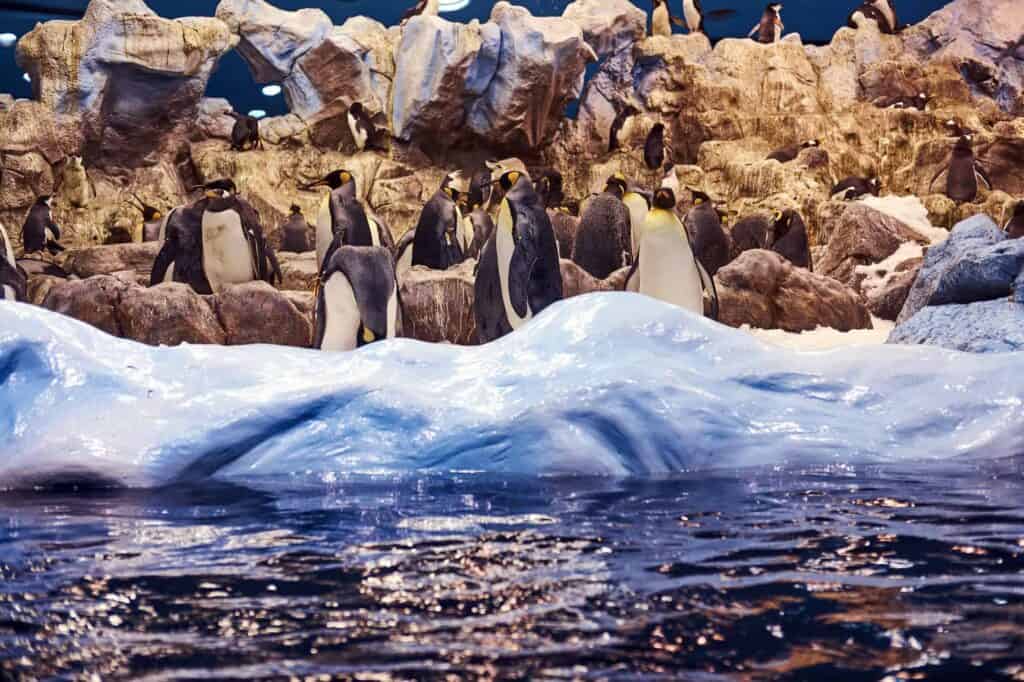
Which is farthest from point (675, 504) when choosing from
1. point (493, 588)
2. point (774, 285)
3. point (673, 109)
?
point (673, 109)

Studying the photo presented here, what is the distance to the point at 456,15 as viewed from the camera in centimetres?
2436

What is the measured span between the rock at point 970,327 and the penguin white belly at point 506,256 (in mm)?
2056

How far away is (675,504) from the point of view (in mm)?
2699

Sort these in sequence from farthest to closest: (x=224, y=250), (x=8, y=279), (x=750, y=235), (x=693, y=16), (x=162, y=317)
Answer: (x=693, y=16) → (x=750, y=235) → (x=224, y=250) → (x=162, y=317) → (x=8, y=279)

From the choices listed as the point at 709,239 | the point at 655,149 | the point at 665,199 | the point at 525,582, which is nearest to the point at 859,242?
the point at 709,239

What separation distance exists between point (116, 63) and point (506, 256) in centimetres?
1126

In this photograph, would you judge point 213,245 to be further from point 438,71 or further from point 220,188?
point 438,71

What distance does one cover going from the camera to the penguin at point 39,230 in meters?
Answer: 13.4

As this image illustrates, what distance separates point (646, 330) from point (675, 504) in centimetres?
107

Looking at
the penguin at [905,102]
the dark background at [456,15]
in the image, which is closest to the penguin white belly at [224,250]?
the penguin at [905,102]

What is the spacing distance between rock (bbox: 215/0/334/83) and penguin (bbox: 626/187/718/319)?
11.2 m

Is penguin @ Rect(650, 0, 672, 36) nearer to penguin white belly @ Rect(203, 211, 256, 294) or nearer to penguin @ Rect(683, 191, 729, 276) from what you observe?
penguin @ Rect(683, 191, 729, 276)

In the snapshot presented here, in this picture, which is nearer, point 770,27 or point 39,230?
point 39,230

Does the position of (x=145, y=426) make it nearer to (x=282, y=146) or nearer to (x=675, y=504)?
(x=675, y=504)
